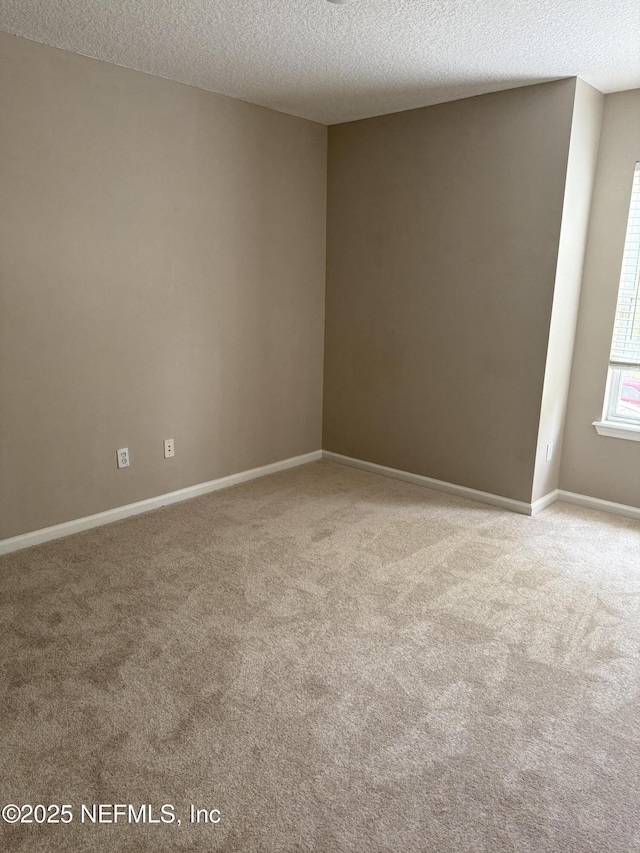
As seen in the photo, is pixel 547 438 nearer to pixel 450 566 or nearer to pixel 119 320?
pixel 450 566

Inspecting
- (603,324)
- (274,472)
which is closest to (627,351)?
(603,324)

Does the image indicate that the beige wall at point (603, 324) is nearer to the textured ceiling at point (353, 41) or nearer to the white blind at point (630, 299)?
the white blind at point (630, 299)

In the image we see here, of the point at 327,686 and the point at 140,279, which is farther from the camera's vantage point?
the point at 140,279

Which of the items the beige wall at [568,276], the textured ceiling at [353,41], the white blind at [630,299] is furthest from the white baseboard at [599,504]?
the textured ceiling at [353,41]

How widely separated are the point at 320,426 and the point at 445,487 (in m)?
1.18

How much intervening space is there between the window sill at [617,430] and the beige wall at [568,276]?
22 cm

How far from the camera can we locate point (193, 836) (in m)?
1.61

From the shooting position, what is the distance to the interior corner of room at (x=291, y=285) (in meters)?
3.14

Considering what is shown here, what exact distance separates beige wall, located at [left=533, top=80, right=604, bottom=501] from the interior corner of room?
0.06 ft

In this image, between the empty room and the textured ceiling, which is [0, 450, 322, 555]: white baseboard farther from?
the textured ceiling

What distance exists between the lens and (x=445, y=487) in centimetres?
418

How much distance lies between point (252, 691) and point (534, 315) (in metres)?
2.61

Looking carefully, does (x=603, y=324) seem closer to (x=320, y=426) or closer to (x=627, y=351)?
(x=627, y=351)

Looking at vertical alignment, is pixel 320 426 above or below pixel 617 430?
below
